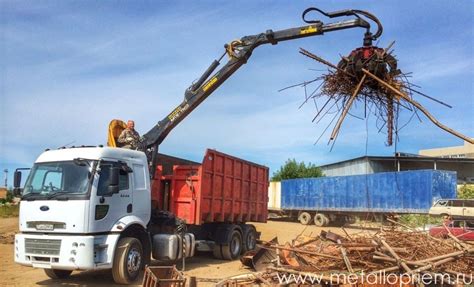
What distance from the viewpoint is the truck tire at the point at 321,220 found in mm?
27578

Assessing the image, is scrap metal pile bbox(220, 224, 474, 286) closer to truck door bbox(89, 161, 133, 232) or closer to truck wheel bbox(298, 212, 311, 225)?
truck door bbox(89, 161, 133, 232)

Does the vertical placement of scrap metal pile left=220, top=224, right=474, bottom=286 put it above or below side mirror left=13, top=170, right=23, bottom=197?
below

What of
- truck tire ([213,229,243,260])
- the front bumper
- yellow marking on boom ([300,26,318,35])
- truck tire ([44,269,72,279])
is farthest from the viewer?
truck tire ([213,229,243,260])

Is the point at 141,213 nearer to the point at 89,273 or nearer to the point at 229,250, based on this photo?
the point at 89,273

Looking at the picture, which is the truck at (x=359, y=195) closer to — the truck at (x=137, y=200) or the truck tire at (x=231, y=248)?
the truck tire at (x=231, y=248)

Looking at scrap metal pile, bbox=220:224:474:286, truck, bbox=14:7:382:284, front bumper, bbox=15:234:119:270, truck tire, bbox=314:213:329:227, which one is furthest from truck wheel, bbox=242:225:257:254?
truck tire, bbox=314:213:329:227

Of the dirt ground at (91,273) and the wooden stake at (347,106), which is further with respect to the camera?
the dirt ground at (91,273)

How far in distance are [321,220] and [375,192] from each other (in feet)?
13.3

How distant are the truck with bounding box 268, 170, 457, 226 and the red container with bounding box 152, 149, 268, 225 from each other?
27.6 ft

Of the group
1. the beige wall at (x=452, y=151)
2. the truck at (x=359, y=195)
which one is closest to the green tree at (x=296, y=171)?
the truck at (x=359, y=195)

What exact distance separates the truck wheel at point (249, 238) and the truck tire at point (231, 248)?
252 mm

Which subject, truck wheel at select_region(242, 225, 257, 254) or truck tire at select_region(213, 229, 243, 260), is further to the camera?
truck wheel at select_region(242, 225, 257, 254)

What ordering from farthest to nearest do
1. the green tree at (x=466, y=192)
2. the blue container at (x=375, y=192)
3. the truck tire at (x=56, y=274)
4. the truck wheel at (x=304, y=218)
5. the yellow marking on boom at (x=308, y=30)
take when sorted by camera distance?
the truck wheel at (x=304, y=218) < the green tree at (x=466, y=192) < the blue container at (x=375, y=192) < the yellow marking on boom at (x=308, y=30) < the truck tire at (x=56, y=274)

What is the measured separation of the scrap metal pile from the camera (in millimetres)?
6562
